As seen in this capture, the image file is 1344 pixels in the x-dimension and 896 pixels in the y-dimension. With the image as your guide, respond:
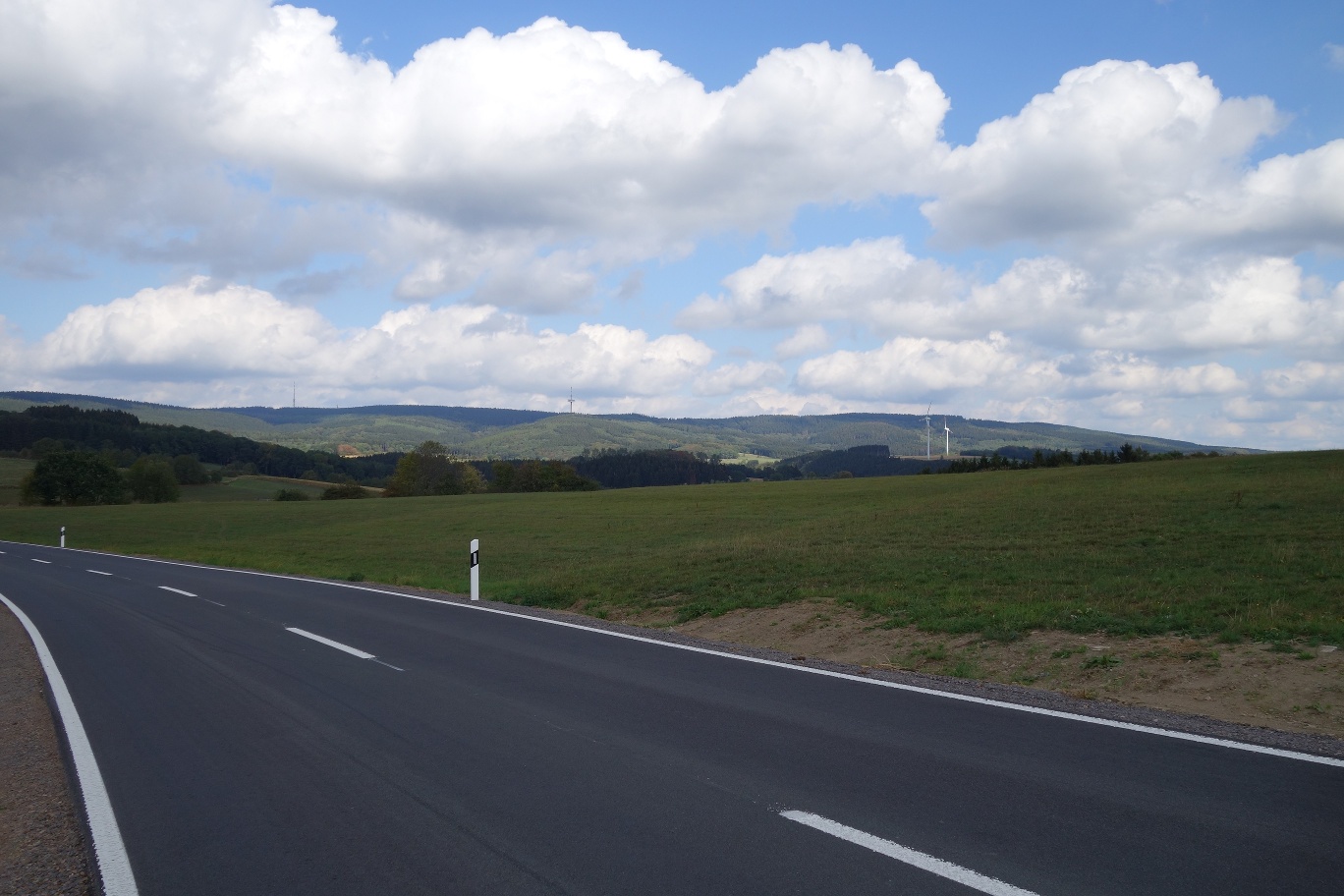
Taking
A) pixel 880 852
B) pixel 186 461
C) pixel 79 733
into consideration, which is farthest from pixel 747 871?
pixel 186 461

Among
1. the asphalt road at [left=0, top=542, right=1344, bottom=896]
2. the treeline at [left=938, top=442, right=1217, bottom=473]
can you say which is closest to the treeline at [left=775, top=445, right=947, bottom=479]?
the treeline at [left=938, top=442, right=1217, bottom=473]

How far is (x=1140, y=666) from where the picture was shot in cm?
922

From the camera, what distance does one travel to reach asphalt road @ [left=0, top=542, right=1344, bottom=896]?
458 centimetres

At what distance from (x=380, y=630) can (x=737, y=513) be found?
27.7m

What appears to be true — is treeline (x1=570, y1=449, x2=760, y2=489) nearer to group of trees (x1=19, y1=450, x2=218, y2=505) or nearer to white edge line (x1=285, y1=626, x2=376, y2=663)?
group of trees (x1=19, y1=450, x2=218, y2=505)

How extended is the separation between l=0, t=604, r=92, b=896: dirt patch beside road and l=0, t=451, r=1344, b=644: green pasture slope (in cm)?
858

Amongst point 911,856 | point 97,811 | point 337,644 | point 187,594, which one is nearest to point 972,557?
point 337,644

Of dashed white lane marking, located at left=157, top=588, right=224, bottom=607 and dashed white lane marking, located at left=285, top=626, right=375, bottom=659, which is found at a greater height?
dashed white lane marking, located at left=285, top=626, right=375, bottom=659

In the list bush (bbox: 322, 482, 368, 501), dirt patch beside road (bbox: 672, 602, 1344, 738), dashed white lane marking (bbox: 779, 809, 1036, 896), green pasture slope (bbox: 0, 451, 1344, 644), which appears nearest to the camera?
dashed white lane marking (bbox: 779, 809, 1036, 896)

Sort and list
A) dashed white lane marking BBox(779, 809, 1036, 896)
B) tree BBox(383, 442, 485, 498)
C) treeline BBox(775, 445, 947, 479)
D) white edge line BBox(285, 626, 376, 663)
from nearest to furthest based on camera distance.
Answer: dashed white lane marking BBox(779, 809, 1036, 896), white edge line BBox(285, 626, 376, 663), tree BBox(383, 442, 485, 498), treeline BBox(775, 445, 947, 479)

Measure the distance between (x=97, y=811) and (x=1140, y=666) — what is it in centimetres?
908

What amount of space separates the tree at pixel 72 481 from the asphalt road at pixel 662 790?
99323 mm

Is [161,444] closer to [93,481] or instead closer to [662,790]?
[93,481]

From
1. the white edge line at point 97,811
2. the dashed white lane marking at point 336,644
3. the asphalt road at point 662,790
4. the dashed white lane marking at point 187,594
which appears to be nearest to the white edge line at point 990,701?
the asphalt road at point 662,790
